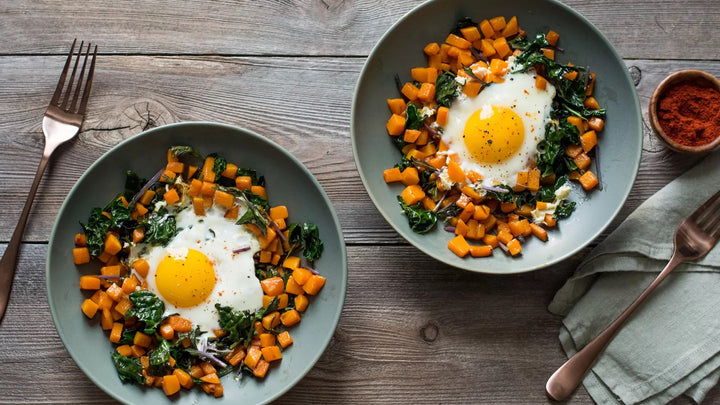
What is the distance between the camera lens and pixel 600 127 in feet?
11.8

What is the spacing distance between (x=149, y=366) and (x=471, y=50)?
8.20 feet

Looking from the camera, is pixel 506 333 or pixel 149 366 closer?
pixel 149 366

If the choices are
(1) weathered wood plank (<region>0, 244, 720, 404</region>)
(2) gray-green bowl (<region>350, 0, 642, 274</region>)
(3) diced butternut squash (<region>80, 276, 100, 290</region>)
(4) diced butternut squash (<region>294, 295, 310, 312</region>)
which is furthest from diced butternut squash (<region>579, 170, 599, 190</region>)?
(3) diced butternut squash (<region>80, 276, 100, 290</region>)

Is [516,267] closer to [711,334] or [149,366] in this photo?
[711,334]

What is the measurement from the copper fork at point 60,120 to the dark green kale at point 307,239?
4.69 ft

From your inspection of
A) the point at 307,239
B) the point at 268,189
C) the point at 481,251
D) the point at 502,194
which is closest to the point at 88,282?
the point at 268,189

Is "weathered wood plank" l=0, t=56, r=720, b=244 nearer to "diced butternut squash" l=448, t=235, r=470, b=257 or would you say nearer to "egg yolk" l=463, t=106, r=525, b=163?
"diced butternut squash" l=448, t=235, r=470, b=257

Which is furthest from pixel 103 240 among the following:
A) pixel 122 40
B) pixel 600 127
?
pixel 600 127

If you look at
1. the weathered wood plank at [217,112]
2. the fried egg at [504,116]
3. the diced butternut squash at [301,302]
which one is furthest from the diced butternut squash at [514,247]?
the diced butternut squash at [301,302]

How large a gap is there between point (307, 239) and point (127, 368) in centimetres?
118

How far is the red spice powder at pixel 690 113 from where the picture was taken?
3.50 m

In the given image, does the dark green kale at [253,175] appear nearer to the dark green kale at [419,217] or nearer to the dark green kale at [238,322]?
the dark green kale at [238,322]

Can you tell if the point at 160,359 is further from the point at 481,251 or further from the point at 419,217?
the point at 481,251

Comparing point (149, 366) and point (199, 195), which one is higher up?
point (199, 195)
